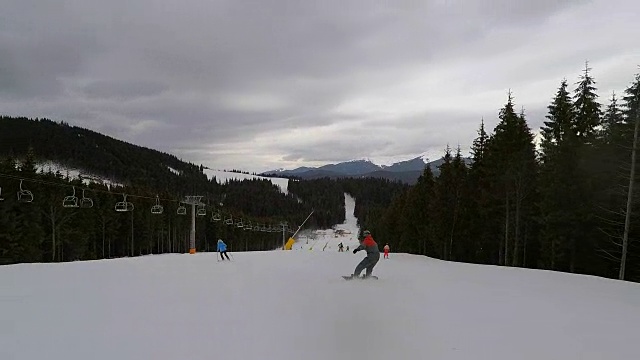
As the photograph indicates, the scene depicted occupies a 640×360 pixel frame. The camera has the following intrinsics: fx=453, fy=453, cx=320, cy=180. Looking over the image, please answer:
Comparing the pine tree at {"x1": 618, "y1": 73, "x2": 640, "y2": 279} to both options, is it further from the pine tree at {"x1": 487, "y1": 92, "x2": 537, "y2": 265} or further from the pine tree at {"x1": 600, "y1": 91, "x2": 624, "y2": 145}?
the pine tree at {"x1": 487, "y1": 92, "x2": 537, "y2": 265}

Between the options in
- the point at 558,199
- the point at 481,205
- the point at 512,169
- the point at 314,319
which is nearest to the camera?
the point at 314,319

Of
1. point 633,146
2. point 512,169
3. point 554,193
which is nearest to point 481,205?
point 512,169

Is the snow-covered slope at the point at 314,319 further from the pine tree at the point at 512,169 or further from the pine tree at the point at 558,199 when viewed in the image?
the pine tree at the point at 512,169

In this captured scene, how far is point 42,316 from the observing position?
862 centimetres

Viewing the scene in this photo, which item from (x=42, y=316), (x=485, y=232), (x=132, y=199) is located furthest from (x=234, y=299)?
(x=132, y=199)

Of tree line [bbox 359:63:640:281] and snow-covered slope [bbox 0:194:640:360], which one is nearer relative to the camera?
snow-covered slope [bbox 0:194:640:360]

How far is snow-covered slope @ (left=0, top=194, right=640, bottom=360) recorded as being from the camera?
6543 millimetres

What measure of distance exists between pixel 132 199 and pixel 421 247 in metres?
46.5

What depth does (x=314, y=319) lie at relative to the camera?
847 centimetres

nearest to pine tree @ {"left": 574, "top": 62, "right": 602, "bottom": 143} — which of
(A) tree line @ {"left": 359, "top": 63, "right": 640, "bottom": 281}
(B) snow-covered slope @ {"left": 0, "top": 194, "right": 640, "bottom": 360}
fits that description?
(A) tree line @ {"left": 359, "top": 63, "right": 640, "bottom": 281}

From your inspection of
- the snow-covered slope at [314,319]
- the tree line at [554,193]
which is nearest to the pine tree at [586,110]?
the tree line at [554,193]

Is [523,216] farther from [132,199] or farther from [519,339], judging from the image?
[132,199]

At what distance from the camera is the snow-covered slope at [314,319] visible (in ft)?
21.5

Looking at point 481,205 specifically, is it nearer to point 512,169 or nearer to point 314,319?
point 512,169
